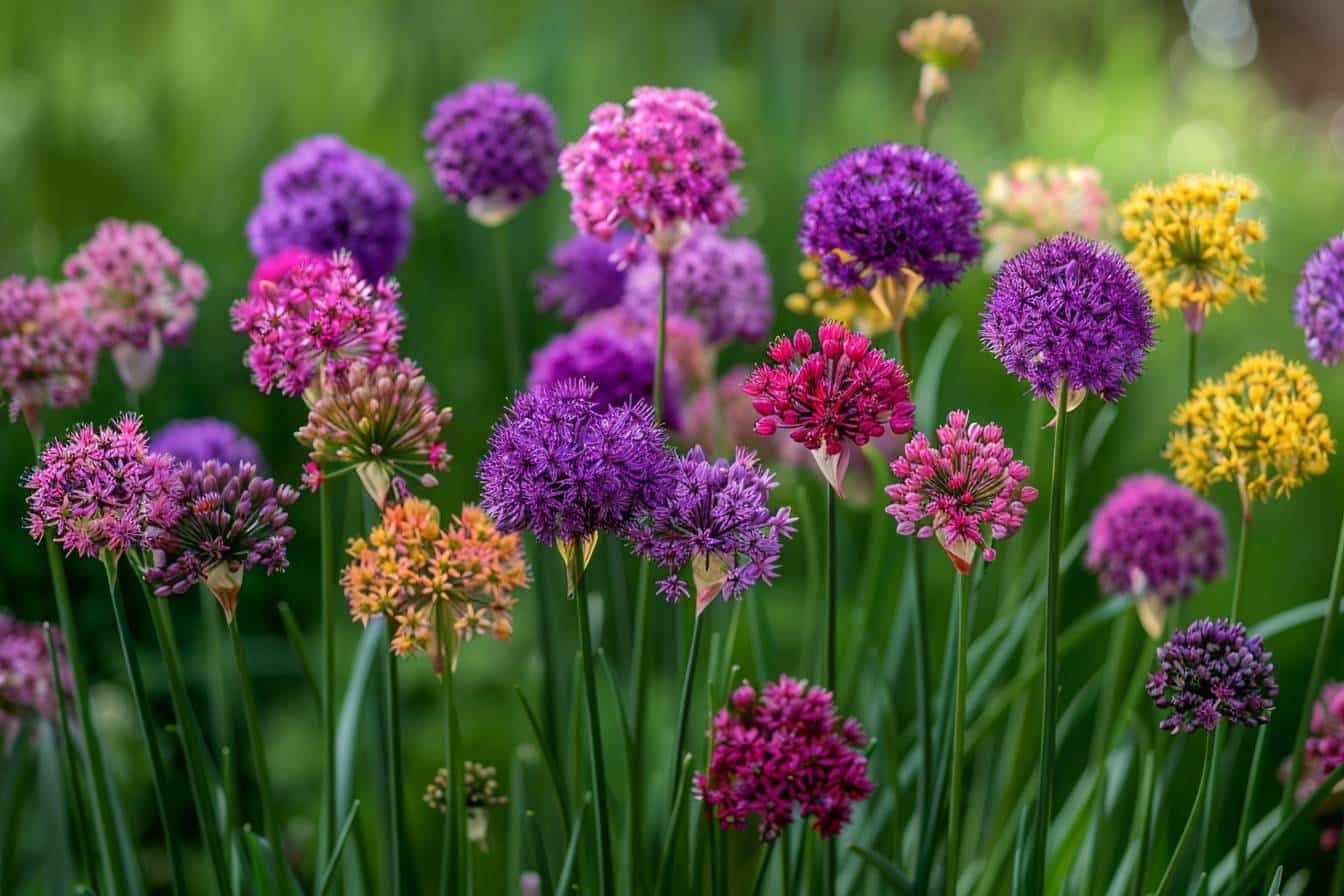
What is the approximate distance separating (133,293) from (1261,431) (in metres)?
1.24

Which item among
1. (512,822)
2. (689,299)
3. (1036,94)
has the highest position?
(1036,94)

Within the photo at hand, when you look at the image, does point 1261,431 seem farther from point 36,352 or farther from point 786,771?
point 36,352

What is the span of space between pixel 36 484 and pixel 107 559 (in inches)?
3.2

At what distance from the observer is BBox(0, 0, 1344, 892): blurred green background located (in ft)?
8.38

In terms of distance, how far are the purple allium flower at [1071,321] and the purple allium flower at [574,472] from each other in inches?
11.1

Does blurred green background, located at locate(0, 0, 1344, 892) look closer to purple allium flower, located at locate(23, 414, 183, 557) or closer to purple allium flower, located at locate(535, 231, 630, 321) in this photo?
purple allium flower, located at locate(535, 231, 630, 321)

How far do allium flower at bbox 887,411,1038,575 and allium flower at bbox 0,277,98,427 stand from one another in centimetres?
89

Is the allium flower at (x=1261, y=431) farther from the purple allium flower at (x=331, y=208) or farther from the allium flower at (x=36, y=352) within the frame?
the allium flower at (x=36, y=352)

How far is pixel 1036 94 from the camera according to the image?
4.78 meters

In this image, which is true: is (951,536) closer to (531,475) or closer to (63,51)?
(531,475)

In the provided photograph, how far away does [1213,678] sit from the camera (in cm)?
102

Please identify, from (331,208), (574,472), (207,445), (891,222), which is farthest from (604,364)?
(574,472)

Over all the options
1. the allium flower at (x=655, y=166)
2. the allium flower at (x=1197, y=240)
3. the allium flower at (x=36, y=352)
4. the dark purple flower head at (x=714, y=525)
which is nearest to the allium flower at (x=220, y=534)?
the dark purple flower head at (x=714, y=525)

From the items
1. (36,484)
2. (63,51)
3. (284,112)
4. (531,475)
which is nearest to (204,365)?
(284,112)
